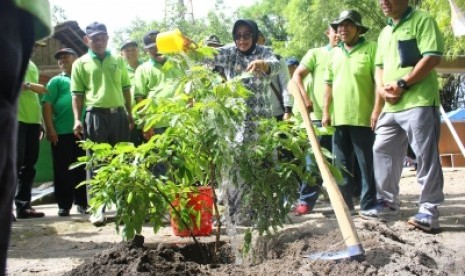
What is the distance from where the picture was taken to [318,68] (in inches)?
255

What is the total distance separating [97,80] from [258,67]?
247 centimetres

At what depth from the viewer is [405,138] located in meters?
5.02

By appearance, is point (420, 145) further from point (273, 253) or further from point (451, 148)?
point (451, 148)

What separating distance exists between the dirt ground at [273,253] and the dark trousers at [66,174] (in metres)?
1.35

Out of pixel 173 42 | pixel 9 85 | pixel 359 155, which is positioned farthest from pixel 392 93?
pixel 9 85

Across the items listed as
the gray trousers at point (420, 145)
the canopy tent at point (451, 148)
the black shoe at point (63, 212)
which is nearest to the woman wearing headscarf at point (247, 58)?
the gray trousers at point (420, 145)

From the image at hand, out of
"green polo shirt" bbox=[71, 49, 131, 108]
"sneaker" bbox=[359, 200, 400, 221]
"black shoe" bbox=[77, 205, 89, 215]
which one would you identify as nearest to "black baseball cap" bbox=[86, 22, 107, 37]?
"green polo shirt" bbox=[71, 49, 131, 108]

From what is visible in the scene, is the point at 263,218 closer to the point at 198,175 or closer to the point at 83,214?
the point at 198,175

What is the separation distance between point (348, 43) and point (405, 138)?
120cm

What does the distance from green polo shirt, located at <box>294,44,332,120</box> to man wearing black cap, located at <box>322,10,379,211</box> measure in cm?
59

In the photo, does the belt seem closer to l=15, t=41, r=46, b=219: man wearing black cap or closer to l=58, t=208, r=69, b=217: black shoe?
l=15, t=41, r=46, b=219: man wearing black cap

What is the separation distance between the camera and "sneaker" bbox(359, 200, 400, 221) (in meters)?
5.19

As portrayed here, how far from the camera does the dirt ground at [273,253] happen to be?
3.42 m

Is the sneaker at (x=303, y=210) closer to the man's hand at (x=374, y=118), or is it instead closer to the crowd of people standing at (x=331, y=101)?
the crowd of people standing at (x=331, y=101)
